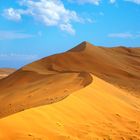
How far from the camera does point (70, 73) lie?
16.9 m

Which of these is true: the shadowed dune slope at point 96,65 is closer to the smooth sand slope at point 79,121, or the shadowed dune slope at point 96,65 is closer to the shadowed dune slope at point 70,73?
the shadowed dune slope at point 70,73

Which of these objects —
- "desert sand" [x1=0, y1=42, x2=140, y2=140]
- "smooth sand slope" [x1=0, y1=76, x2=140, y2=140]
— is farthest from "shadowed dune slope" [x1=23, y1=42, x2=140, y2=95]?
"smooth sand slope" [x1=0, y1=76, x2=140, y2=140]

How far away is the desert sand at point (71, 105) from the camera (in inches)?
289

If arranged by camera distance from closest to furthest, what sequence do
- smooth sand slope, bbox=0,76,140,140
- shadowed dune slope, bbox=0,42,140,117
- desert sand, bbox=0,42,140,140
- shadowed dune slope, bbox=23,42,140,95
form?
1. smooth sand slope, bbox=0,76,140,140
2. desert sand, bbox=0,42,140,140
3. shadowed dune slope, bbox=0,42,140,117
4. shadowed dune slope, bbox=23,42,140,95

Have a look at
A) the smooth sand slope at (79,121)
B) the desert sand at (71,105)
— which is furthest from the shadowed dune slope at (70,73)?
the smooth sand slope at (79,121)

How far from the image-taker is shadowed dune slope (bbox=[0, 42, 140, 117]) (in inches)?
540

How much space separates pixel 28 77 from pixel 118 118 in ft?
30.7

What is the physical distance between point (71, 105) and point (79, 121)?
2.83 feet

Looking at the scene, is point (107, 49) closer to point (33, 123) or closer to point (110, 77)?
point (110, 77)

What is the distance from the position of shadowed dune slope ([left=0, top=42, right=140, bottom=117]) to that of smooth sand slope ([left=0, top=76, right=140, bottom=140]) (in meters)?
1.93

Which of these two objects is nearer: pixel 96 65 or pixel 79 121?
pixel 79 121

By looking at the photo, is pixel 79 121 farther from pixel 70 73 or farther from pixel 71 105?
pixel 70 73

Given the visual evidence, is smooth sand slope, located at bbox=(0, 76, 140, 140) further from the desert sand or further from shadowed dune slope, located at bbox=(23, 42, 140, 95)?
shadowed dune slope, located at bbox=(23, 42, 140, 95)

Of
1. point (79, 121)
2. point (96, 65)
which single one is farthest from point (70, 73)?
point (79, 121)
